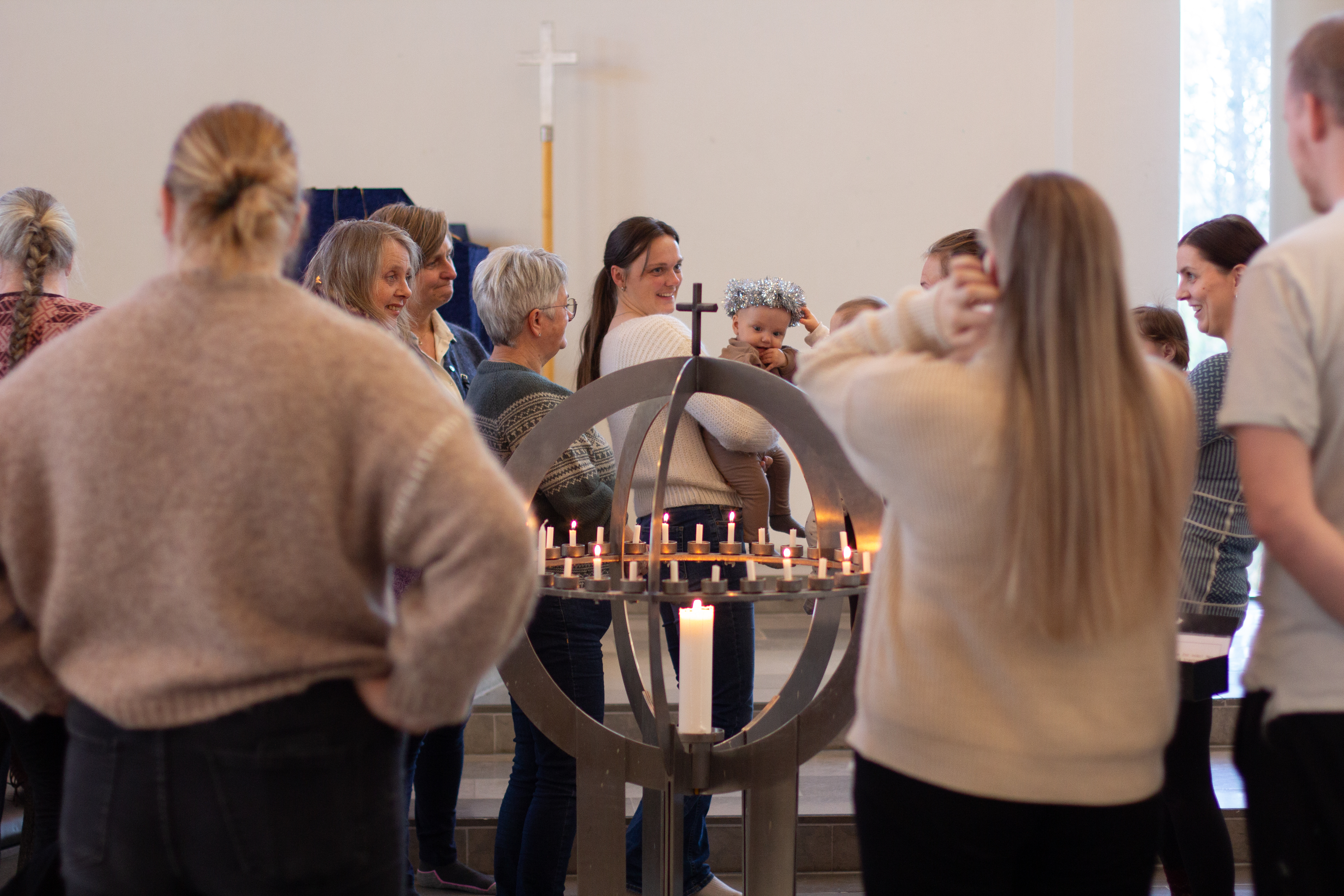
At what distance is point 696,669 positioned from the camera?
6.06 ft

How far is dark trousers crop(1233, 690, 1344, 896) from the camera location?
1.19m

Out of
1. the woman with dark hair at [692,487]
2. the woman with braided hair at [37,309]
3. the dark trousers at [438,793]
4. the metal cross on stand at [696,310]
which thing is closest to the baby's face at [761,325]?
the woman with dark hair at [692,487]

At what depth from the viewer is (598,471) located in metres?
2.37

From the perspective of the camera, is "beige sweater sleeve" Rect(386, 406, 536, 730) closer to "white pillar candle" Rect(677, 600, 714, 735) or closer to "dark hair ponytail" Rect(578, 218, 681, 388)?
"white pillar candle" Rect(677, 600, 714, 735)

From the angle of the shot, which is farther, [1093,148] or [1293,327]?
[1093,148]

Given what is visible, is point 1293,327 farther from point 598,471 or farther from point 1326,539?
point 598,471

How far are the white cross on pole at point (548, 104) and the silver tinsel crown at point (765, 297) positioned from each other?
2514 millimetres

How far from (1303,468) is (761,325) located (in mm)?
1703

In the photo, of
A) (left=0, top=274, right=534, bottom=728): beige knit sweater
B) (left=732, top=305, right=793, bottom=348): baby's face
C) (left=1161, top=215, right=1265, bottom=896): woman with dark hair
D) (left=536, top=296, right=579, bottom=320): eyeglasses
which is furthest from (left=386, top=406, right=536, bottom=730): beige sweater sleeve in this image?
(left=732, top=305, right=793, bottom=348): baby's face

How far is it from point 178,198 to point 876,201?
4688 mm

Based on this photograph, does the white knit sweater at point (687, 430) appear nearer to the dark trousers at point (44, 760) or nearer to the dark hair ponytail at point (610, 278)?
the dark hair ponytail at point (610, 278)

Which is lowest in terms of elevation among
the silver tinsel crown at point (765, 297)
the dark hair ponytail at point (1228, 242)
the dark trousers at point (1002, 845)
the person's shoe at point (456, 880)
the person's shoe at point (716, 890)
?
the person's shoe at point (456, 880)

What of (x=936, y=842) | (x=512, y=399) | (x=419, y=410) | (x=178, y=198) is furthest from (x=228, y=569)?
(x=512, y=399)

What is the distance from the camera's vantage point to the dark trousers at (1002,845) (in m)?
1.18
